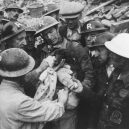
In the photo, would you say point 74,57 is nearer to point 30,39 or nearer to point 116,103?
point 116,103

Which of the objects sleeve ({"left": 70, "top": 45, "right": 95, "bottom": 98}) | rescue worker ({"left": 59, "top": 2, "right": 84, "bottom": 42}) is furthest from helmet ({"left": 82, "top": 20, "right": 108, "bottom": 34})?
sleeve ({"left": 70, "top": 45, "right": 95, "bottom": 98})

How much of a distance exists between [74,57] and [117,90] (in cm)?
88

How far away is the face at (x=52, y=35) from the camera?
500 cm

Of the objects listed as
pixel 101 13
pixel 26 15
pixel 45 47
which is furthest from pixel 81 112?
pixel 26 15

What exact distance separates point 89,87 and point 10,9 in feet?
17.1

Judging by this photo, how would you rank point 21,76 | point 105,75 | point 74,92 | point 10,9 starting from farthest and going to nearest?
1. point 10,9
2. point 105,75
3. point 74,92
4. point 21,76

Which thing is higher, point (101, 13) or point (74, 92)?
point (74, 92)

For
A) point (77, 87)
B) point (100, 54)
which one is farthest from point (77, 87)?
point (100, 54)

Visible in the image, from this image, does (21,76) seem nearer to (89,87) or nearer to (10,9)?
(89,87)

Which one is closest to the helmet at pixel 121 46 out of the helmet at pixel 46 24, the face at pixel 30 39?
the helmet at pixel 46 24

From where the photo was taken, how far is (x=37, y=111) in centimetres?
381

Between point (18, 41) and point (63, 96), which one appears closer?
point (63, 96)

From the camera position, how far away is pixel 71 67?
480cm

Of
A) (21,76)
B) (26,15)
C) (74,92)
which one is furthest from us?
(26,15)
